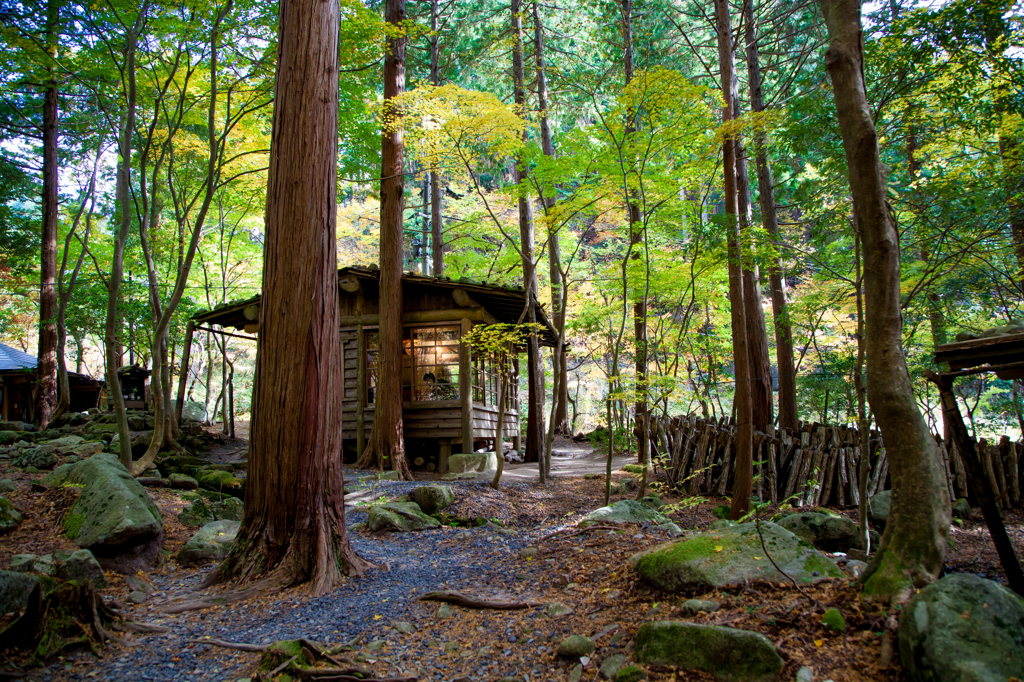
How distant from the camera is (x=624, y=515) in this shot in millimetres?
5809

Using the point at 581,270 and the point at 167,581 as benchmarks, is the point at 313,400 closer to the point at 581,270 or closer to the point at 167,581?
the point at 167,581

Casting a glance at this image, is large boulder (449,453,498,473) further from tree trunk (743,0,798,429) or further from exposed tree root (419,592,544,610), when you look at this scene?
exposed tree root (419,592,544,610)

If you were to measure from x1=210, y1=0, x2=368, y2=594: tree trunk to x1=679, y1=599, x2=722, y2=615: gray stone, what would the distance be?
2.56 m

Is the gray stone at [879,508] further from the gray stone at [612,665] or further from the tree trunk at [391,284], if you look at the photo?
the tree trunk at [391,284]

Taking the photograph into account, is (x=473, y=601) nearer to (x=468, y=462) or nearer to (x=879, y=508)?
(x=879, y=508)

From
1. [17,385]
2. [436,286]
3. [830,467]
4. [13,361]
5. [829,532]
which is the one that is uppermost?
[436,286]

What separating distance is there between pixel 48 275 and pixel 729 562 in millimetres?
16110

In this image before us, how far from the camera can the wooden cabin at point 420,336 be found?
11484mm

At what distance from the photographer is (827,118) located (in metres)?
6.95

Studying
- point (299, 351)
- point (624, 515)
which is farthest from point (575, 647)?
point (299, 351)

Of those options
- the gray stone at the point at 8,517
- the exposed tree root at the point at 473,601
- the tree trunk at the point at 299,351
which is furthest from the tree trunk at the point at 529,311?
the gray stone at the point at 8,517

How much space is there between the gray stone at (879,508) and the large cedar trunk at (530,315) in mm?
4794

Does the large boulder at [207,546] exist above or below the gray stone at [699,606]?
below

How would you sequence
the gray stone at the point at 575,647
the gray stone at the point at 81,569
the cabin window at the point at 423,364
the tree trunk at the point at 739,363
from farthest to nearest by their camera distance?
the cabin window at the point at 423,364, the tree trunk at the point at 739,363, the gray stone at the point at 81,569, the gray stone at the point at 575,647
